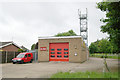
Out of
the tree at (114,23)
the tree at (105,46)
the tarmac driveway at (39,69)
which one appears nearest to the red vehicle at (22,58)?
the tarmac driveway at (39,69)

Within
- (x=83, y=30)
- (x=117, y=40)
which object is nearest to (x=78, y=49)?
(x=117, y=40)

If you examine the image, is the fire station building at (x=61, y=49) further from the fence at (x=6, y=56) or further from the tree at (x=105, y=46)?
the tree at (x=105, y=46)

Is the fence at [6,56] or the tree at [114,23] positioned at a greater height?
the tree at [114,23]

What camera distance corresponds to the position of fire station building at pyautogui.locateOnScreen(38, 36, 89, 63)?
18359 millimetres

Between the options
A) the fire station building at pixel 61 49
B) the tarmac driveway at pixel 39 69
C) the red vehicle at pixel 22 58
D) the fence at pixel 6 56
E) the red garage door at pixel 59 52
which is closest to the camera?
the tarmac driveway at pixel 39 69

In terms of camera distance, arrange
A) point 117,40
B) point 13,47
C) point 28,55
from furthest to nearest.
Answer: point 13,47, point 28,55, point 117,40

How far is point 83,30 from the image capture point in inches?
1278

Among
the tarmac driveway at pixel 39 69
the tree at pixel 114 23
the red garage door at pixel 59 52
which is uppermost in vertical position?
the tree at pixel 114 23

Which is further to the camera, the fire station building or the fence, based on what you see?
the fire station building

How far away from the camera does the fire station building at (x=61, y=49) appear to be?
60.2ft

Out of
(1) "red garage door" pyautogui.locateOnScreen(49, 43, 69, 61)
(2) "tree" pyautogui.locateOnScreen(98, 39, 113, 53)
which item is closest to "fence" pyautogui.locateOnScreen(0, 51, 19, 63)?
(1) "red garage door" pyautogui.locateOnScreen(49, 43, 69, 61)

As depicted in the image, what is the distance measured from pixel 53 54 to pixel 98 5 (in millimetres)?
10416

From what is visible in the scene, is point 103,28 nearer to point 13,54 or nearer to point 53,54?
point 53,54

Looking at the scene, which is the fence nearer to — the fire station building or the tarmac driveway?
the fire station building
